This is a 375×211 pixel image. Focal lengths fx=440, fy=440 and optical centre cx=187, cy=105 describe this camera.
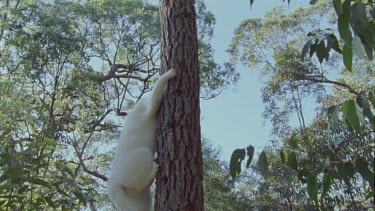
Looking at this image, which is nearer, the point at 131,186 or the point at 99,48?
the point at 131,186

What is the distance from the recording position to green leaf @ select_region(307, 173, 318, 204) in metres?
1.17

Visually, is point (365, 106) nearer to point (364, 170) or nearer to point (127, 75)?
point (364, 170)

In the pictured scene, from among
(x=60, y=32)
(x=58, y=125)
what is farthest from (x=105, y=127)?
(x=60, y=32)

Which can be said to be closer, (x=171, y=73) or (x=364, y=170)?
(x=364, y=170)

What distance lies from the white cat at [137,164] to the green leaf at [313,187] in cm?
117

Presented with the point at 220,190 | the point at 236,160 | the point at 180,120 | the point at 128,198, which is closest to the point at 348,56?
the point at 236,160

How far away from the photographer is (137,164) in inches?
92.8

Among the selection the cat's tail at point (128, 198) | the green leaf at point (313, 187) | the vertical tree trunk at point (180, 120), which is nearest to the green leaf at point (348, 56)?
the green leaf at point (313, 187)

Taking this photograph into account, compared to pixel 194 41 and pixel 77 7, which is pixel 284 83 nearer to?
pixel 77 7

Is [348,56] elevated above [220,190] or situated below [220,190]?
above

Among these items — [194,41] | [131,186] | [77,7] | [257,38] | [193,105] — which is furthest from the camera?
[257,38]

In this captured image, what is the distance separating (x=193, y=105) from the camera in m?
1.98

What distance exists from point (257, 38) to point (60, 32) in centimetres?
403

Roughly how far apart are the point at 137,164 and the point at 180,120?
1.82 feet
